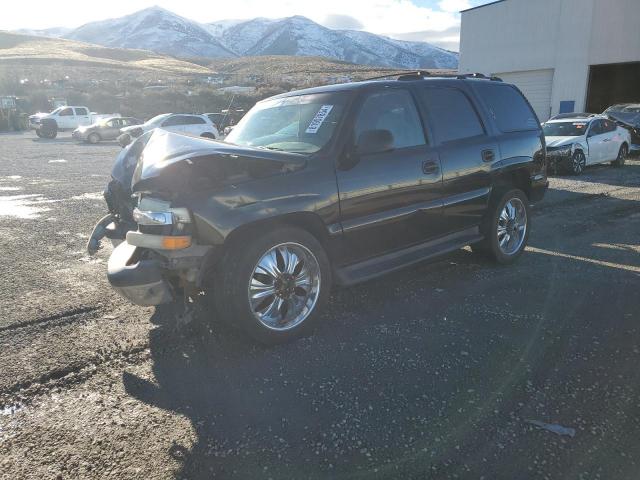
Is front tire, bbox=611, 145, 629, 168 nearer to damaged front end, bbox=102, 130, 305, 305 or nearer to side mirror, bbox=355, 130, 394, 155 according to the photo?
side mirror, bbox=355, 130, 394, 155

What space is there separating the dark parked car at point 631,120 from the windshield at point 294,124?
655 inches

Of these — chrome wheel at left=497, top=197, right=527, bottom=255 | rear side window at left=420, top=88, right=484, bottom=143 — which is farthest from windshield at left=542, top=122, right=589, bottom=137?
rear side window at left=420, top=88, right=484, bottom=143

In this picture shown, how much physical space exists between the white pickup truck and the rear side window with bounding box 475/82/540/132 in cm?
2873

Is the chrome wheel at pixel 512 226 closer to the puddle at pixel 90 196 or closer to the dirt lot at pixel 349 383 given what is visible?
the dirt lot at pixel 349 383

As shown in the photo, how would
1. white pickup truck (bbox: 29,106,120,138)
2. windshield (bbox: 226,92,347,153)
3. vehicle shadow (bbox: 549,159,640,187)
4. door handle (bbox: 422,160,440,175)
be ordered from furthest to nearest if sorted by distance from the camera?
white pickup truck (bbox: 29,106,120,138) → vehicle shadow (bbox: 549,159,640,187) → door handle (bbox: 422,160,440,175) → windshield (bbox: 226,92,347,153)

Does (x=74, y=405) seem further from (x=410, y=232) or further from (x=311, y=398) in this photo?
(x=410, y=232)

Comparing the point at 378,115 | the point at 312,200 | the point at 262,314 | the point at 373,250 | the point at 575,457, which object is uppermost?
the point at 378,115

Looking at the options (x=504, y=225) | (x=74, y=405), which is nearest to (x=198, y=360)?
(x=74, y=405)

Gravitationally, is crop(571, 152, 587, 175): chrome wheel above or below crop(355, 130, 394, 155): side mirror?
below

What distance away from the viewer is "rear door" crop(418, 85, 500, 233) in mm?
4594

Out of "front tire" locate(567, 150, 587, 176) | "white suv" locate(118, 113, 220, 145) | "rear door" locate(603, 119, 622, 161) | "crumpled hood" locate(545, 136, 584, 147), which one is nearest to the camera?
"front tire" locate(567, 150, 587, 176)

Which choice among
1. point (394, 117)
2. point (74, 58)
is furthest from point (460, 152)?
point (74, 58)

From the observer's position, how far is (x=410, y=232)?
4344 mm

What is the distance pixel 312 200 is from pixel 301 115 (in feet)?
3.47
